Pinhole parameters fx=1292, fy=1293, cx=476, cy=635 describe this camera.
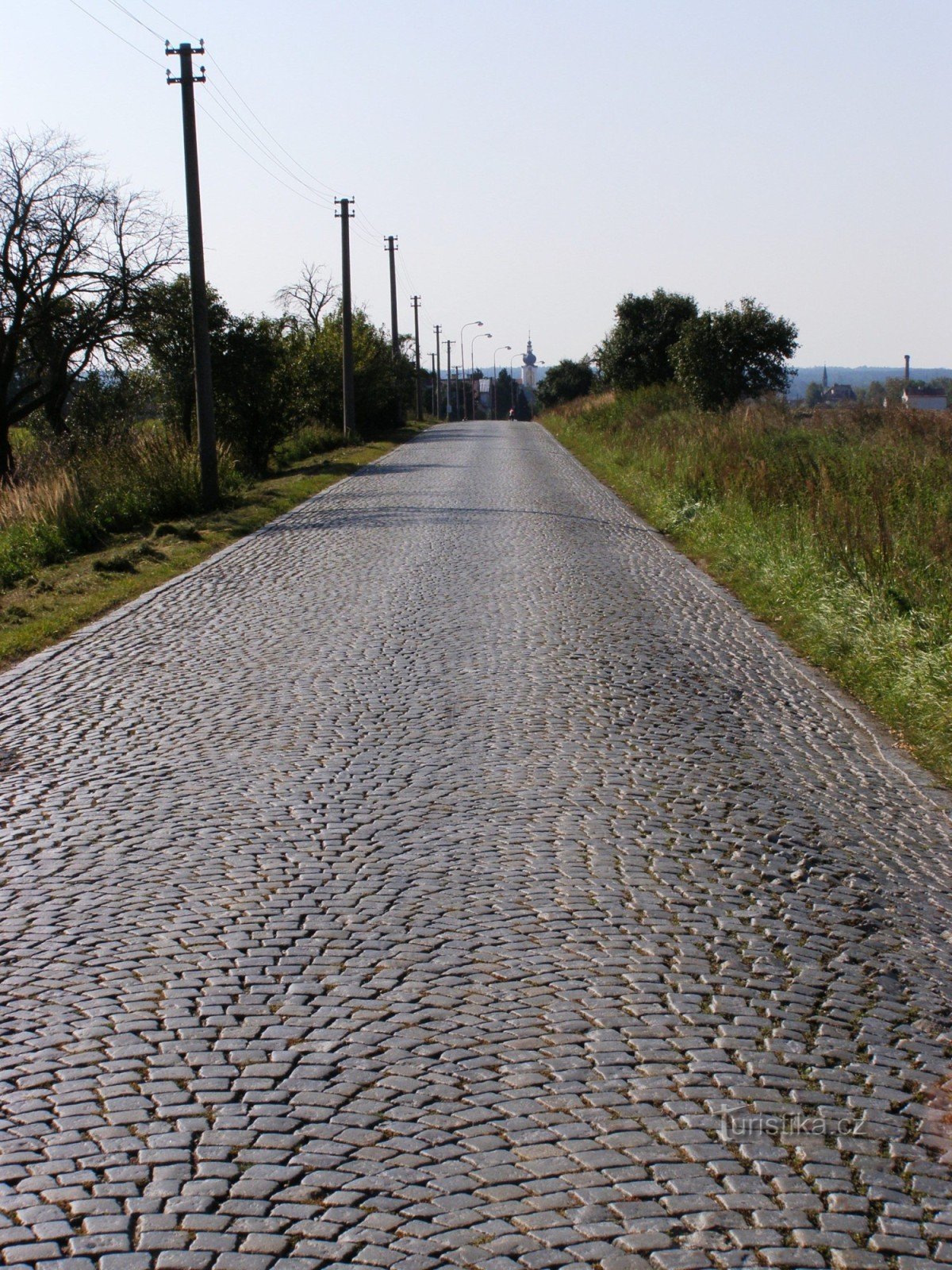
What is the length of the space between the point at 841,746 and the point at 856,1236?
4.67 meters

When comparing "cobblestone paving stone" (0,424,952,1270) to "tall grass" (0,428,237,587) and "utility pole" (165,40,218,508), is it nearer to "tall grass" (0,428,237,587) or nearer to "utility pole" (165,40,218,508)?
"tall grass" (0,428,237,587)

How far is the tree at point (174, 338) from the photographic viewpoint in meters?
28.5

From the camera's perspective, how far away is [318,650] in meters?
9.78

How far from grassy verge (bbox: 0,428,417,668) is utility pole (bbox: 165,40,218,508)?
146 centimetres

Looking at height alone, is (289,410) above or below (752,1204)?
above

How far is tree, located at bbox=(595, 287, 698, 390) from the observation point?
5112 cm

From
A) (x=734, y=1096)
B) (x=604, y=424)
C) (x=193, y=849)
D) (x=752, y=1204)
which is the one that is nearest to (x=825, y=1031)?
(x=734, y=1096)

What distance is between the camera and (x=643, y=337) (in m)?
51.8

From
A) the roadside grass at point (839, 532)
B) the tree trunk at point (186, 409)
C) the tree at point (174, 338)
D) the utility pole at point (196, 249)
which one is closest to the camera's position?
the roadside grass at point (839, 532)

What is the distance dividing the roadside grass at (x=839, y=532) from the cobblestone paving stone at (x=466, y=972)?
0.57m

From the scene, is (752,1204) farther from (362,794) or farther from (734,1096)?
(362,794)

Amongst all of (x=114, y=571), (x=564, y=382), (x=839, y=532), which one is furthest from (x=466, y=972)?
(x=564, y=382)

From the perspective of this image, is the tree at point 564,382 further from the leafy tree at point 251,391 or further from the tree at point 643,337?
the leafy tree at point 251,391

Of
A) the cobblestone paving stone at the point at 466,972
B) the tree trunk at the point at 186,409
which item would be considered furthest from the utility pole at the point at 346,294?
the cobblestone paving stone at the point at 466,972
